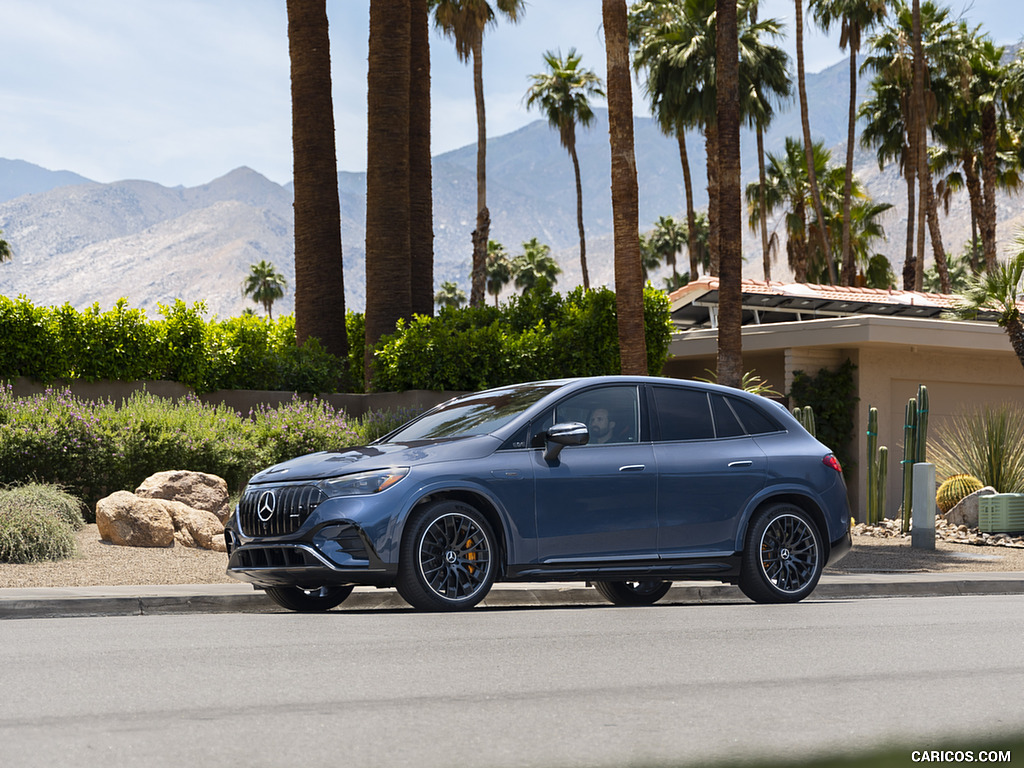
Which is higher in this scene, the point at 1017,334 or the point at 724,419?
the point at 1017,334

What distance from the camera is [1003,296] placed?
74.1 feet

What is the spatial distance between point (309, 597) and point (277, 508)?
1.19m

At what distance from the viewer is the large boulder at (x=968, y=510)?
68.3 ft

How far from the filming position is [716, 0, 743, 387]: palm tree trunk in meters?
20.2

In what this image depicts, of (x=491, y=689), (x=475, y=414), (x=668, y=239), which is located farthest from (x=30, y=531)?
(x=668, y=239)

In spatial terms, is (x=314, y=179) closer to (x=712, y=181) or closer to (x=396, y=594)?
(x=396, y=594)

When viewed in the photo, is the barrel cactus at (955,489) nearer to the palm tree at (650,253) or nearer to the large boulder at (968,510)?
the large boulder at (968,510)

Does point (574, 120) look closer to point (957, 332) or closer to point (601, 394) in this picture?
point (957, 332)

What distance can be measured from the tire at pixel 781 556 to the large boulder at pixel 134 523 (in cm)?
643

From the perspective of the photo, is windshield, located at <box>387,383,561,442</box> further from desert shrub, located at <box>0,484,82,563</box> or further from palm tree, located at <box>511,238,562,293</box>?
palm tree, located at <box>511,238,562,293</box>

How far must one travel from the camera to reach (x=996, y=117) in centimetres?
4525

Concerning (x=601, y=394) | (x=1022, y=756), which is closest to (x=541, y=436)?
(x=601, y=394)

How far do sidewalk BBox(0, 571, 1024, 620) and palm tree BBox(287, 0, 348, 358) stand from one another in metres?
10.1

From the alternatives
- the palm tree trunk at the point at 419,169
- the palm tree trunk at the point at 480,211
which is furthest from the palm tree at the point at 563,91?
the palm tree trunk at the point at 419,169
